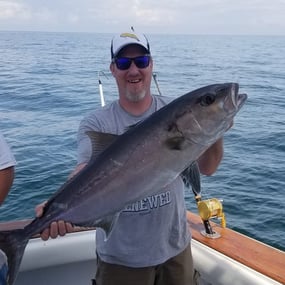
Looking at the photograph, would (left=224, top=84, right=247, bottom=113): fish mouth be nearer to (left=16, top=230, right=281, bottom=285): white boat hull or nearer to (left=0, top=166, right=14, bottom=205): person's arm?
(left=0, top=166, right=14, bottom=205): person's arm

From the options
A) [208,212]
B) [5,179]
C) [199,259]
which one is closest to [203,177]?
[208,212]

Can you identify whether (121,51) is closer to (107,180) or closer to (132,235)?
(107,180)

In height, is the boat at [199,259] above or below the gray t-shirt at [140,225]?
below

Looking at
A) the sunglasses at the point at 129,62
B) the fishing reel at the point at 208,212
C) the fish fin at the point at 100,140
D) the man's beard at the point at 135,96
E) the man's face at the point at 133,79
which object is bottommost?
the fishing reel at the point at 208,212

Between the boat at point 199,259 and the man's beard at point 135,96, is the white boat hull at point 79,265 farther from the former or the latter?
the man's beard at point 135,96

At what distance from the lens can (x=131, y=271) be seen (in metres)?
2.66

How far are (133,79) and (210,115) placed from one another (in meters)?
0.78

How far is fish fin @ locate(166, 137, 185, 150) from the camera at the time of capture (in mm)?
2057

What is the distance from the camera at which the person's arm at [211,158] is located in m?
2.59

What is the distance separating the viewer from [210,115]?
207 centimetres

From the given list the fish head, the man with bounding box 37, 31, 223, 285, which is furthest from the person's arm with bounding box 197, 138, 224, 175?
the fish head

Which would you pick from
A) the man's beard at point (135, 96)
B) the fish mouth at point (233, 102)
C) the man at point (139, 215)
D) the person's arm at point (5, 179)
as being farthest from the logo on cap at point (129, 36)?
the person's arm at point (5, 179)

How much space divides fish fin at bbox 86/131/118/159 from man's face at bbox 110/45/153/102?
46 centimetres

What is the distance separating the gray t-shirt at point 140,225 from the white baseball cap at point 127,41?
0.43m
